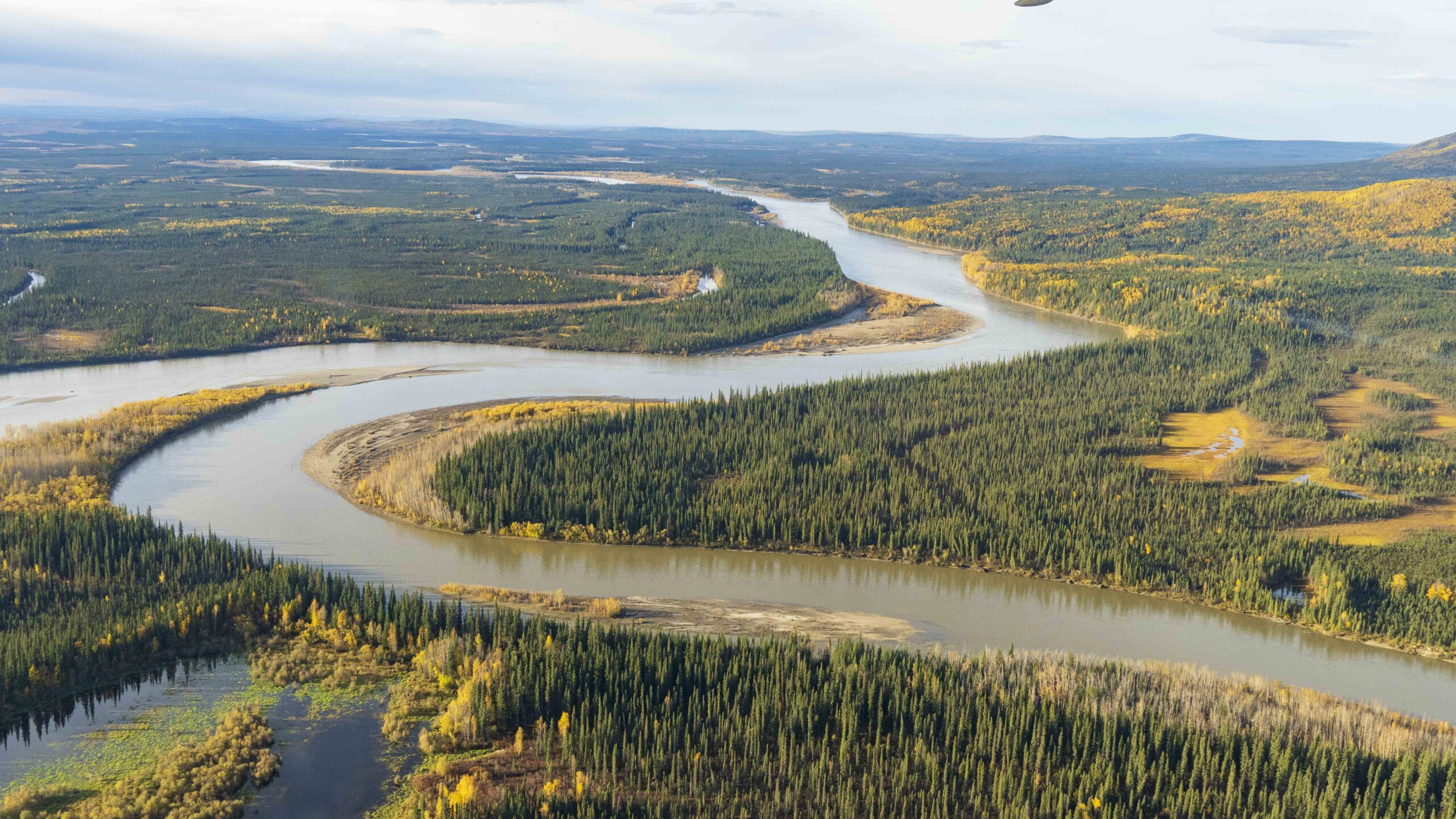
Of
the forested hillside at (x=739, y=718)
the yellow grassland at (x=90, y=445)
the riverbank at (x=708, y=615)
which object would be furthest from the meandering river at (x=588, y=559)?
the forested hillside at (x=739, y=718)

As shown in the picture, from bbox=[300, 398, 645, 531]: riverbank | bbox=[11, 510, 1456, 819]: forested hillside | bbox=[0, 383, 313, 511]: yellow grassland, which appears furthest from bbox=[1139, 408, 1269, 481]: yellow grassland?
bbox=[0, 383, 313, 511]: yellow grassland

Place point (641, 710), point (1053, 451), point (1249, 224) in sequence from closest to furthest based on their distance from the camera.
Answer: point (641, 710) < point (1053, 451) < point (1249, 224)

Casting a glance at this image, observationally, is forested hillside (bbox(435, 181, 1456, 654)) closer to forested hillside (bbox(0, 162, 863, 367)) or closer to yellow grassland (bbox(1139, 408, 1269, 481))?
yellow grassland (bbox(1139, 408, 1269, 481))

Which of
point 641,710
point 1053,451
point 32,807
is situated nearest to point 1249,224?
point 1053,451

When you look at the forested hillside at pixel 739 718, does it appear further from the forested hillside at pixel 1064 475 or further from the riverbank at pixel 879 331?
the riverbank at pixel 879 331

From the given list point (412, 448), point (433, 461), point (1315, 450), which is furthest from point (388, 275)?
point (1315, 450)

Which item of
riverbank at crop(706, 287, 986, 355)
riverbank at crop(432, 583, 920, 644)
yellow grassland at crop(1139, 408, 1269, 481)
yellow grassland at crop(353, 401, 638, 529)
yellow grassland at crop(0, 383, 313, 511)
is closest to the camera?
riverbank at crop(432, 583, 920, 644)

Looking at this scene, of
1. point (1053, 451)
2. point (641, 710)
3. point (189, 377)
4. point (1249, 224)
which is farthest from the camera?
point (1249, 224)

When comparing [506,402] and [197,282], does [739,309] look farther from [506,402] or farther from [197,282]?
[197,282]
